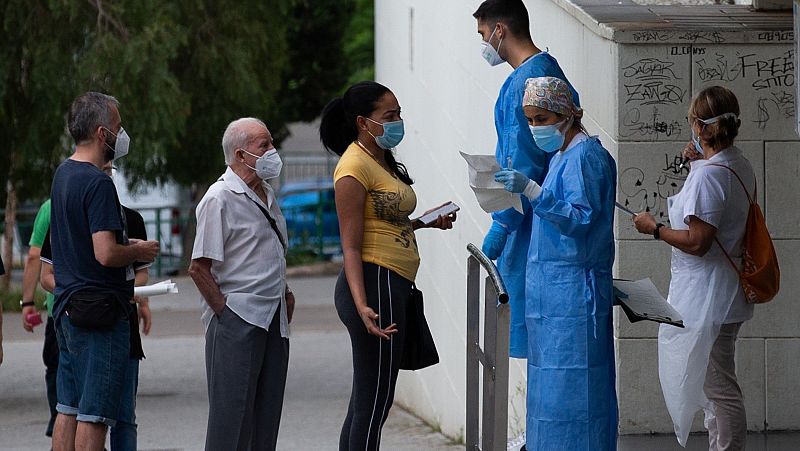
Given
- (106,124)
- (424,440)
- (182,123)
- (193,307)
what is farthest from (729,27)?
(193,307)

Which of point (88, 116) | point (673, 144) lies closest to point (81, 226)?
point (88, 116)

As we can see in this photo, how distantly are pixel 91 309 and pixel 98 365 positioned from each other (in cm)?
26

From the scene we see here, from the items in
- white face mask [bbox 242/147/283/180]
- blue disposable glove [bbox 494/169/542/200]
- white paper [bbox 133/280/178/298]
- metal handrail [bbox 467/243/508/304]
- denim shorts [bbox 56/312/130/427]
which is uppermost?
white face mask [bbox 242/147/283/180]

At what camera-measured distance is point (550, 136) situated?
5148mm

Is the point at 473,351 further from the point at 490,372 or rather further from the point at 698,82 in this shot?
the point at 698,82

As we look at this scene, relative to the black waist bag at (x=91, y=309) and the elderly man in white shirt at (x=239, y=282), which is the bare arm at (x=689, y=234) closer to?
the elderly man in white shirt at (x=239, y=282)

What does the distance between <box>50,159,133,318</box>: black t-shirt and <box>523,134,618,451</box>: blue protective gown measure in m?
1.88

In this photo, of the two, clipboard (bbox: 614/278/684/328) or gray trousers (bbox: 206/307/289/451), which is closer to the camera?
clipboard (bbox: 614/278/684/328)

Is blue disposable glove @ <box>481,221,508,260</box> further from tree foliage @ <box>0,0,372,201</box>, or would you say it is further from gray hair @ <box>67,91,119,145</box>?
tree foliage @ <box>0,0,372,201</box>

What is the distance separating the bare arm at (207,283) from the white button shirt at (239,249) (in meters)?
0.03

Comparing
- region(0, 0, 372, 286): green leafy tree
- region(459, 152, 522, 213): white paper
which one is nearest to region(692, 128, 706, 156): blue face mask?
region(459, 152, 522, 213): white paper

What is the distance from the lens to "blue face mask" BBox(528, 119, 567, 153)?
514 centimetres

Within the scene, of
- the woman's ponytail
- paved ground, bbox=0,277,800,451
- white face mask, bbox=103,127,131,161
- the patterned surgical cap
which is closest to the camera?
the patterned surgical cap

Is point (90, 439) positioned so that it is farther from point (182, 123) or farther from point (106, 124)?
point (182, 123)
